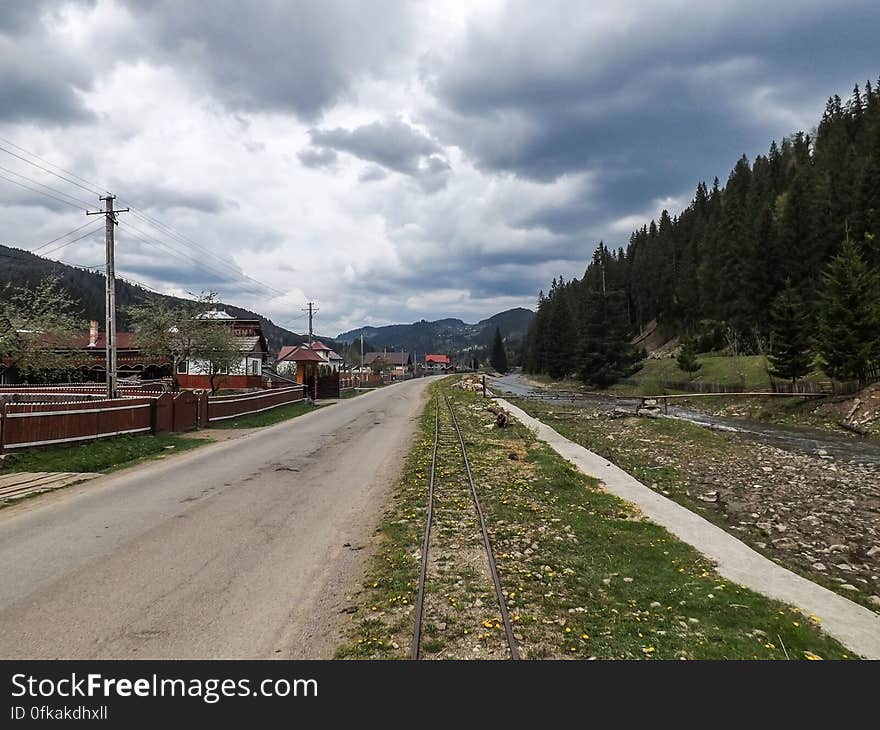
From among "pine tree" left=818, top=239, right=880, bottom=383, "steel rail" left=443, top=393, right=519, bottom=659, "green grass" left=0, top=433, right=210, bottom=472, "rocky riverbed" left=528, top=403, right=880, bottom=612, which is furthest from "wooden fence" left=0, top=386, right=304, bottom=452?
"pine tree" left=818, top=239, right=880, bottom=383

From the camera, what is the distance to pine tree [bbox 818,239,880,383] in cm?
2962

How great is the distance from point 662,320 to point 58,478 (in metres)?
97.6

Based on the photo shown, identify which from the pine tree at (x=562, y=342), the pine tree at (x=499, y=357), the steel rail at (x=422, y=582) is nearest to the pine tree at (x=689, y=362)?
the pine tree at (x=562, y=342)

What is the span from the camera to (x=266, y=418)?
29125mm

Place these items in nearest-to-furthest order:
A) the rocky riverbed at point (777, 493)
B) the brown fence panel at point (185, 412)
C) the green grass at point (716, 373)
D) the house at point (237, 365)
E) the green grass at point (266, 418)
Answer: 1. the rocky riverbed at point (777, 493)
2. the brown fence panel at point (185, 412)
3. the green grass at point (266, 418)
4. the house at point (237, 365)
5. the green grass at point (716, 373)

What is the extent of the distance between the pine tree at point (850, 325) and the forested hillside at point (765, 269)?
0.09 m

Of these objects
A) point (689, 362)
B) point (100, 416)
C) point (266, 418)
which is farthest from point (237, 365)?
point (689, 362)

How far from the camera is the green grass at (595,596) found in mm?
4961

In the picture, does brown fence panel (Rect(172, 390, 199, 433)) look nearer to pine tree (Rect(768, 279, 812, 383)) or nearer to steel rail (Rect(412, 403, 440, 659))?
steel rail (Rect(412, 403, 440, 659))

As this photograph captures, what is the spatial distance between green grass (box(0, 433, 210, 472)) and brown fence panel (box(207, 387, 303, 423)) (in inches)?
236

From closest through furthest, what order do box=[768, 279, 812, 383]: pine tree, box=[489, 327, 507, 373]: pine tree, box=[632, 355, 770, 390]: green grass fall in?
box=[768, 279, 812, 383]: pine tree
box=[632, 355, 770, 390]: green grass
box=[489, 327, 507, 373]: pine tree

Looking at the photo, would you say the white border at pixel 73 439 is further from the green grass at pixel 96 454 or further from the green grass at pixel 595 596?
the green grass at pixel 595 596
